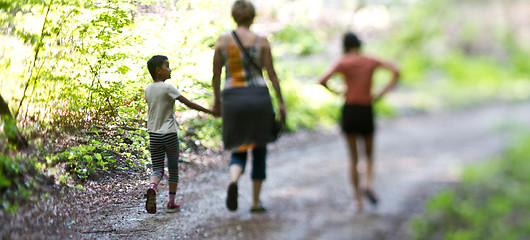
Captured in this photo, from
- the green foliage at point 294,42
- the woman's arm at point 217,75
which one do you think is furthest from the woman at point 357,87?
the green foliage at point 294,42

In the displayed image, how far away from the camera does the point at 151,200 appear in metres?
1.56

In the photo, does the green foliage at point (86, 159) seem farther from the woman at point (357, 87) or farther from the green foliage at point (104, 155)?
the woman at point (357, 87)

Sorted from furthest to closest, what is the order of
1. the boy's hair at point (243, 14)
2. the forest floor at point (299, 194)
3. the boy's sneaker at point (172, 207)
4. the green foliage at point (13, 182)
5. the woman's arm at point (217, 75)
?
1. the boy's hair at point (243, 14)
2. the woman's arm at point (217, 75)
3. the boy's sneaker at point (172, 207)
4. the forest floor at point (299, 194)
5. the green foliage at point (13, 182)

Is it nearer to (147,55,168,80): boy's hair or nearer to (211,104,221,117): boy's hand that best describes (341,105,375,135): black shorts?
(211,104,221,117): boy's hand

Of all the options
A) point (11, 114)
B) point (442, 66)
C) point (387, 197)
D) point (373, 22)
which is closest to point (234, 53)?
point (11, 114)

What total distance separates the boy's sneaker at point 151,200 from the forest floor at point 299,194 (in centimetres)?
2

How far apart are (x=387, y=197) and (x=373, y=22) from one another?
10972mm

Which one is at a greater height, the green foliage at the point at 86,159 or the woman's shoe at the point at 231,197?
the green foliage at the point at 86,159

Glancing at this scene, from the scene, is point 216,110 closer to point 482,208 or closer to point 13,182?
point 13,182

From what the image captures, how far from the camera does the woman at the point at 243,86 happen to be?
6.03 ft

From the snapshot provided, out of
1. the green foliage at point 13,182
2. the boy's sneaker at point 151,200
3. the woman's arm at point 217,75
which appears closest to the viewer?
the green foliage at point 13,182

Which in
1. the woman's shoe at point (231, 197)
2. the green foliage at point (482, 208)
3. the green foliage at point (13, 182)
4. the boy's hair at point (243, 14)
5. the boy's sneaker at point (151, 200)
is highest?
the boy's hair at point (243, 14)

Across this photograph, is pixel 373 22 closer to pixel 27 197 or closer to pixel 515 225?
pixel 515 225

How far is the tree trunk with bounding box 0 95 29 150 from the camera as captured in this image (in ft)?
4.07
